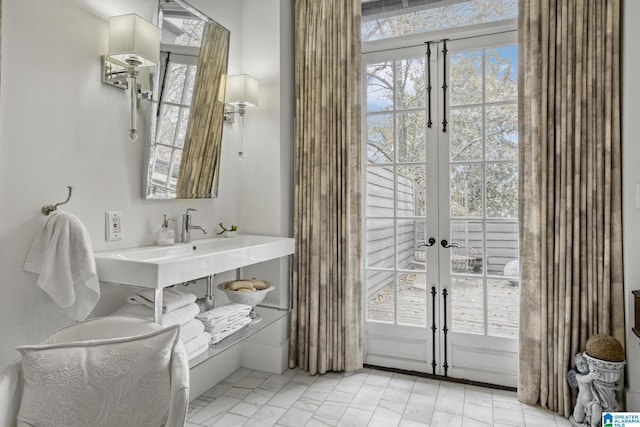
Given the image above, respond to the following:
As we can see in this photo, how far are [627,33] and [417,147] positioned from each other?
1261 millimetres

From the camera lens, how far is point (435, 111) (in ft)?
8.96

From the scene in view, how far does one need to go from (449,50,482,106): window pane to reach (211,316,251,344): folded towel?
1.96m

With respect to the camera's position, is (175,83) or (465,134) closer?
(175,83)

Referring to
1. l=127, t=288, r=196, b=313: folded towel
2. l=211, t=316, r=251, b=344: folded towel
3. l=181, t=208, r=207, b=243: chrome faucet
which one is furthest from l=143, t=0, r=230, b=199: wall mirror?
l=211, t=316, r=251, b=344: folded towel

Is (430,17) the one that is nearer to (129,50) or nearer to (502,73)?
(502,73)

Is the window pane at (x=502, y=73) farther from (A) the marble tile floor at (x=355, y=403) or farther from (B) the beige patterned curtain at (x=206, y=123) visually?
(A) the marble tile floor at (x=355, y=403)

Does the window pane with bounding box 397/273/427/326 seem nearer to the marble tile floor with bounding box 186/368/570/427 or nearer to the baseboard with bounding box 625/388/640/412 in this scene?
the marble tile floor with bounding box 186/368/570/427

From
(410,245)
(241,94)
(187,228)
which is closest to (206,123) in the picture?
(241,94)

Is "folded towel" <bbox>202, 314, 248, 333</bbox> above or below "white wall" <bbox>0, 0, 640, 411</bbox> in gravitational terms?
below

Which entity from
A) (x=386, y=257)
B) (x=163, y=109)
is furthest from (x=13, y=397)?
(x=386, y=257)

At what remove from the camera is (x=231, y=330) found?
2252 mm

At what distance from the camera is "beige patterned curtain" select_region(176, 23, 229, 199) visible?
2.37 meters

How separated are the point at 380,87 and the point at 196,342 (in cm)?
209

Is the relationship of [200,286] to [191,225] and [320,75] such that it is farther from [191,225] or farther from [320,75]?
[320,75]
